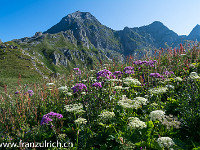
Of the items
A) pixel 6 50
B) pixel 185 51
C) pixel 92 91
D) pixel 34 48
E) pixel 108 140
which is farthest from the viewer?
pixel 34 48

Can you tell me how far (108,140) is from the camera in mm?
3787

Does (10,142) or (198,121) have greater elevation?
(198,121)

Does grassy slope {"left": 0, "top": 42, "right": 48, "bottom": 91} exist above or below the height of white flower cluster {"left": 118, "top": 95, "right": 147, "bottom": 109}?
above

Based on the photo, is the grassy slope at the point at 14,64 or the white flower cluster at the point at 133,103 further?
the grassy slope at the point at 14,64

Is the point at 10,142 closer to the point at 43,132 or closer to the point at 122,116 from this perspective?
the point at 43,132

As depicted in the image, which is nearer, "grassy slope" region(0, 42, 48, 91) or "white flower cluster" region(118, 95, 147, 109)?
"white flower cluster" region(118, 95, 147, 109)

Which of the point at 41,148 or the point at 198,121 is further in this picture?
the point at 41,148

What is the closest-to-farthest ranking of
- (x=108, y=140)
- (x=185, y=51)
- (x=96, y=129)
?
(x=108, y=140) < (x=96, y=129) < (x=185, y=51)

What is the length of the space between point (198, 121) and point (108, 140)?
2.74m

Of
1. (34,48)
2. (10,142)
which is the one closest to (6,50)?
(34,48)

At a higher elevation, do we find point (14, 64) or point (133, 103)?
point (14, 64)

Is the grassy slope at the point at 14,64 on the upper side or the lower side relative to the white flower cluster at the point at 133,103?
upper

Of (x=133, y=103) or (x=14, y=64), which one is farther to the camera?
(x=14, y=64)

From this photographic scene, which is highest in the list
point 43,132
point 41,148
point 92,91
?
point 92,91
